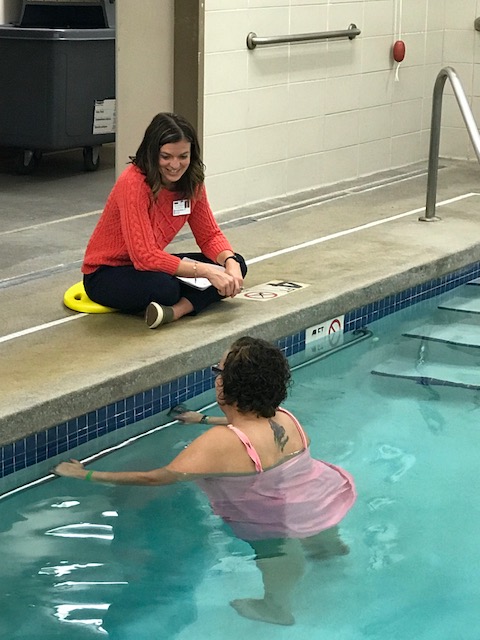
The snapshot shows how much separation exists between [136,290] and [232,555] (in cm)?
148

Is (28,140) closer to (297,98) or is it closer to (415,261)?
(297,98)

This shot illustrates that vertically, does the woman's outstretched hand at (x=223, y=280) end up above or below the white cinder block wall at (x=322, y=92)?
below

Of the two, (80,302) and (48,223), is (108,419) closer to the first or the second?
(80,302)

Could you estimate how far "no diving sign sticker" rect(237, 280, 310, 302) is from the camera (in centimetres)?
475

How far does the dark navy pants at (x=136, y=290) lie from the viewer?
14.1ft

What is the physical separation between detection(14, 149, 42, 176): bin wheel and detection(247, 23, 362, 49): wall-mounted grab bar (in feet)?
6.95

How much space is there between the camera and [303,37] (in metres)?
6.90

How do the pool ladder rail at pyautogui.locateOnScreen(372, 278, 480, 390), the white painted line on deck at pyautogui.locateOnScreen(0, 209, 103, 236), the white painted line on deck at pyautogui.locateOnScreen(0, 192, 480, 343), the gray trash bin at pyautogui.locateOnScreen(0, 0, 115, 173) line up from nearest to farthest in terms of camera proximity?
the white painted line on deck at pyautogui.locateOnScreen(0, 192, 480, 343), the pool ladder rail at pyautogui.locateOnScreen(372, 278, 480, 390), the white painted line on deck at pyautogui.locateOnScreen(0, 209, 103, 236), the gray trash bin at pyautogui.locateOnScreen(0, 0, 115, 173)

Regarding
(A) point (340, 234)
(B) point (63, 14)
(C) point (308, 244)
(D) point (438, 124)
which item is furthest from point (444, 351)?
(B) point (63, 14)

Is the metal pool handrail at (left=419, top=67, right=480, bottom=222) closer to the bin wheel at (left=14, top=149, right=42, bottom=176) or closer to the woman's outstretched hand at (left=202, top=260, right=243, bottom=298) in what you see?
the woman's outstretched hand at (left=202, top=260, right=243, bottom=298)

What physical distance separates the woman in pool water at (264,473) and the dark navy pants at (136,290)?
1176mm

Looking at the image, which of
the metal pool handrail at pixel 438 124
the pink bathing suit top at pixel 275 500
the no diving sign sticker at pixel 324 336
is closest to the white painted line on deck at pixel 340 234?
the metal pool handrail at pixel 438 124

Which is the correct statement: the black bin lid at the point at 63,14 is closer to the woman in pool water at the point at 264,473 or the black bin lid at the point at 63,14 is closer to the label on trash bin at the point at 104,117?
the label on trash bin at the point at 104,117

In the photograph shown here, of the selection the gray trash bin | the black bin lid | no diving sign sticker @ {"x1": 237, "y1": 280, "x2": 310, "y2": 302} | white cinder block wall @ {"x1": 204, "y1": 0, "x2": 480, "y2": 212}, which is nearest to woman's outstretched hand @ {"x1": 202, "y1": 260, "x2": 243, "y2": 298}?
no diving sign sticker @ {"x1": 237, "y1": 280, "x2": 310, "y2": 302}
